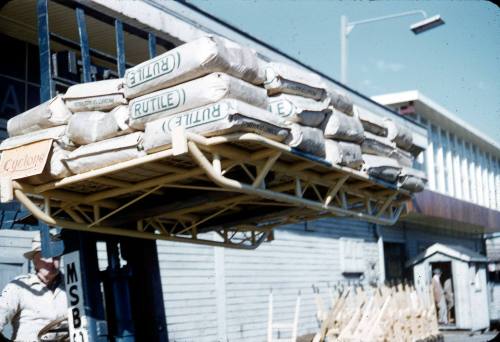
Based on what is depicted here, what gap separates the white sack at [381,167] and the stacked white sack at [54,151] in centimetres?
296

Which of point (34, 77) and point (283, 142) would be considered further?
point (34, 77)

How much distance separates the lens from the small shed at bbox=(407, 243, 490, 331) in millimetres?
20797

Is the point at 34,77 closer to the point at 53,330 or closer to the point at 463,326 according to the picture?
the point at 53,330

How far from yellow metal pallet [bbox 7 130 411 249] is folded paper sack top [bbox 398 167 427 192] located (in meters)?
0.10

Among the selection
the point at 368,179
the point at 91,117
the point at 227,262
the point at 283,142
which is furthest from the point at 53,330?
the point at 227,262

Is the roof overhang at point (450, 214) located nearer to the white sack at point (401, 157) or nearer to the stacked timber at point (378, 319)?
the stacked timber at point (378, 319)

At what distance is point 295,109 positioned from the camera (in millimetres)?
5516

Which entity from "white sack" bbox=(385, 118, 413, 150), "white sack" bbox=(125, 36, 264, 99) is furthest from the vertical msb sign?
"white sack" bbox=(385, 118, 413, 150)

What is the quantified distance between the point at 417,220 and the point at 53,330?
2048cm

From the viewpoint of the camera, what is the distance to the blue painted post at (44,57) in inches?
257

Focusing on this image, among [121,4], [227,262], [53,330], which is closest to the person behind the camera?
[53,330]

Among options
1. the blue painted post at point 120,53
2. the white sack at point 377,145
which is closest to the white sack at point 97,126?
the blue painted post at point 120,53

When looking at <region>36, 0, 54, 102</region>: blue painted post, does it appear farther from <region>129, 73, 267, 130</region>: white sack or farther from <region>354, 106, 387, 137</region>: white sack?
<region>354, 106, 387, 137</region>: white sack

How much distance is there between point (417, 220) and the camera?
81.8 feet
